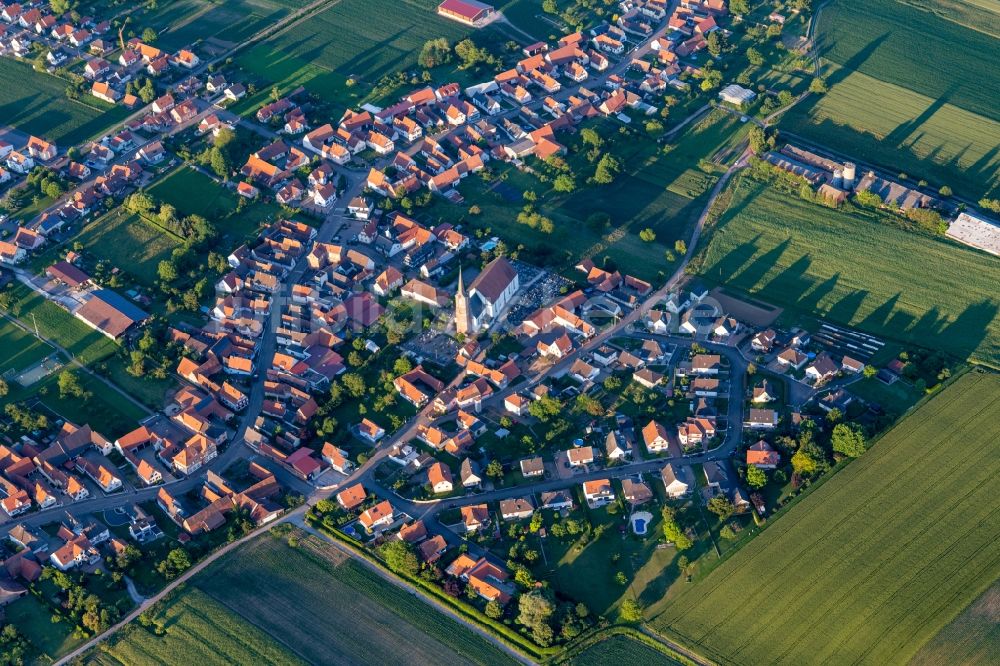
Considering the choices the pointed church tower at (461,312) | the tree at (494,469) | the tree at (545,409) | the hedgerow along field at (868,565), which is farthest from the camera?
the pointed church tower at (461,312)

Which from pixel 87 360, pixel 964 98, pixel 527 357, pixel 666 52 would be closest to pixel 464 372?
pixel 527 357

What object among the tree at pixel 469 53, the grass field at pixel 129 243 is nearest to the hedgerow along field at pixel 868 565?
the grass field at pixel 129 243

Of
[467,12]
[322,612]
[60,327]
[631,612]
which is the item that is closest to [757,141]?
[467,12]

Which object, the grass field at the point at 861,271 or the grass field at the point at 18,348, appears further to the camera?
the grass field at the point at 861,271

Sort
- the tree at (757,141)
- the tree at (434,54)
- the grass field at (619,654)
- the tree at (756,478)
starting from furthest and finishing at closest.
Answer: the tree at (434,54) < the tree at (757,141) < the tree at (756,478) < the grass field at (619,654)

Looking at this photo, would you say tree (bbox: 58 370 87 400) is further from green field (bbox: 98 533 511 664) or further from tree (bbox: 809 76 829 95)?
tree (bbox: 809 76 829 95)

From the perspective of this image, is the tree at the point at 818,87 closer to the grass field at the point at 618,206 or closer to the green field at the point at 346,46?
the grass field at the point at 618,206
